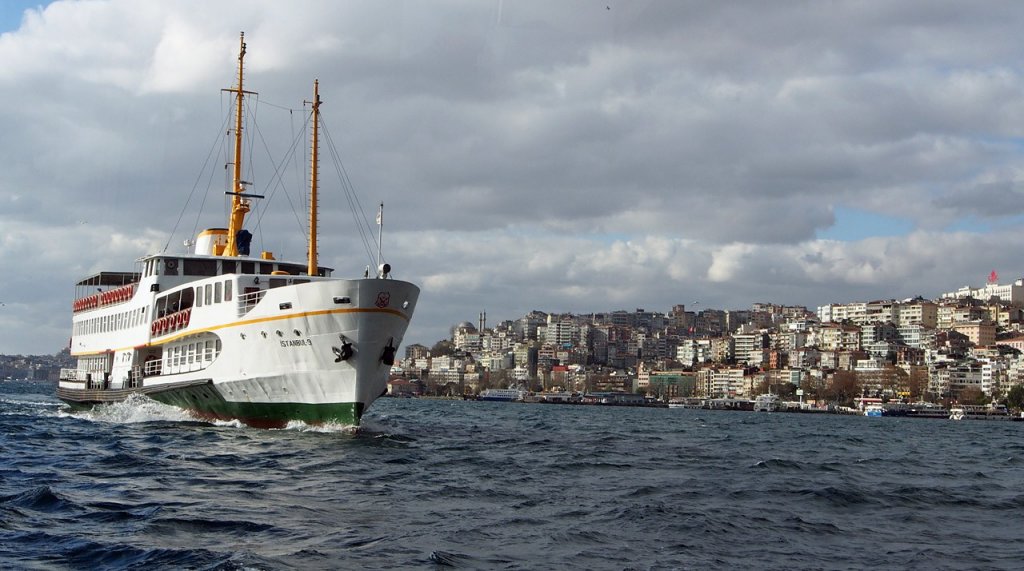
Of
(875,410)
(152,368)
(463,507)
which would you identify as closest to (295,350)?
(152,368)

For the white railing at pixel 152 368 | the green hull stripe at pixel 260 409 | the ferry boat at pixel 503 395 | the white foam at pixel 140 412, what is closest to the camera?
the green hull stripe at pixel 260 409

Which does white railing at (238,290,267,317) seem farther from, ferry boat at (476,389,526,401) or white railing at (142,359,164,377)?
ferry boat at (476,389,526,401)

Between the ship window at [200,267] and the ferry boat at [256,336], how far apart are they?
1.5 inches

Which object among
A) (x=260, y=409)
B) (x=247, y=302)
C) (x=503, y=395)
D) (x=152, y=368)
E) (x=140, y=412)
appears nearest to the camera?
(x=260, y=409)

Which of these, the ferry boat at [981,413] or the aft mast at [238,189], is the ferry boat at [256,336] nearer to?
the aft mast at [238,189]

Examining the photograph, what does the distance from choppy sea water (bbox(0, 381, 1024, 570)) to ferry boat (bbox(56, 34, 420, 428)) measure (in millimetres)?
1926

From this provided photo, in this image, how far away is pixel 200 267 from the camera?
4028 centimetres

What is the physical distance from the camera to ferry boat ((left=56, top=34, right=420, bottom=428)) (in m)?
30.2

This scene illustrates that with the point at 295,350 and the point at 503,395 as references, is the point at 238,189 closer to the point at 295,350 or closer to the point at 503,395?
the point at 295,350

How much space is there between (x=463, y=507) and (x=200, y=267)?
25.5m

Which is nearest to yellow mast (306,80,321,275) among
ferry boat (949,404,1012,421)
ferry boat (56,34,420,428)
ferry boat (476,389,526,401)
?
ferry boat (56,34,420,428)

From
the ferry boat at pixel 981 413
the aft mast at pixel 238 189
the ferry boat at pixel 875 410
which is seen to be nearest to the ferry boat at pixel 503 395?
the ferry boat at pixel 875 410

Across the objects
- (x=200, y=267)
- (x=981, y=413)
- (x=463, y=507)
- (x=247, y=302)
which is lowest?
(x=981, y=413)

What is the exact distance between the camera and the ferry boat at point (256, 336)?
3020 cm
